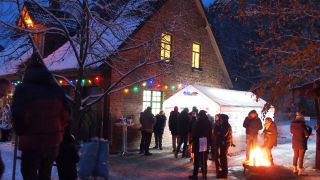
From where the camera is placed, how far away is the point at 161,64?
1728 centimetres

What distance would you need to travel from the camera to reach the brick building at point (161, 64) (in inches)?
581

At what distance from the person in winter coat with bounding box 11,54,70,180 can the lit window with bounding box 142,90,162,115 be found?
12.4 m

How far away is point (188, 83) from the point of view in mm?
19984

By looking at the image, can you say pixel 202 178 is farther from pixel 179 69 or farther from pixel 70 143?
pixel 179 69

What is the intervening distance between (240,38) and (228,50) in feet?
6.95

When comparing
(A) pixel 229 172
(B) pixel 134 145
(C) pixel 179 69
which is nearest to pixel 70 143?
(A) pixel 229 172

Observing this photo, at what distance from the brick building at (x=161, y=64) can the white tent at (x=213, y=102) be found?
0.83 m

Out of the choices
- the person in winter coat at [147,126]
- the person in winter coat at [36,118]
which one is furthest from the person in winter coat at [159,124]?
the person in winter coat at [36,118]

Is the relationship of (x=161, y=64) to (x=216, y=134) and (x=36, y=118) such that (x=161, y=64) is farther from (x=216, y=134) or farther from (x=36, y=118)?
(x=36, y=118)

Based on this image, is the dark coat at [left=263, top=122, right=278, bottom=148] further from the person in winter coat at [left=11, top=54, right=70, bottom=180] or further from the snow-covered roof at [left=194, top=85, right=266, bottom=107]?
the person in winter coat at [left=11, top=54, right=70, bottom=180]

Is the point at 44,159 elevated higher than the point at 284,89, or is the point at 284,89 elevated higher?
the point at 284,89

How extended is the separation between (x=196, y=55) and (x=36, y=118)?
16.5m

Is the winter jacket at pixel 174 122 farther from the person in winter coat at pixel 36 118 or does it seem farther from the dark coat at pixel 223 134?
the person in winter coat at pixel 36 118

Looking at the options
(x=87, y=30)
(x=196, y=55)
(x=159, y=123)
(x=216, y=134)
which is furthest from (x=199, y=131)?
(x=196, y=55)
